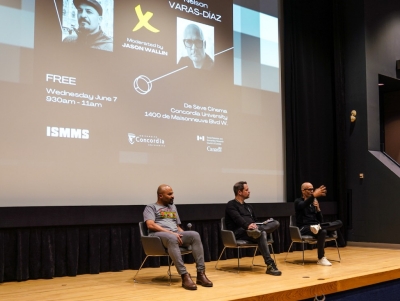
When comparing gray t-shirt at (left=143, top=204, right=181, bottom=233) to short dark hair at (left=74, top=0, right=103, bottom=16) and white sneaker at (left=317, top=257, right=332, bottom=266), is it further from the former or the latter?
short dark hair at (left=74, top=0, right=103, bottom=16)

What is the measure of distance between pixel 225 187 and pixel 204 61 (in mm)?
1749

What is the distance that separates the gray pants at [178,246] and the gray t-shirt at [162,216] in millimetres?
183

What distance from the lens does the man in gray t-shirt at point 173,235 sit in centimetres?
426

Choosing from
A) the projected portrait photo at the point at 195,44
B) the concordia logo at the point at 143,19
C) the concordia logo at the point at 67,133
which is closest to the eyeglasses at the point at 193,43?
the projected portrait photo at the point at 195,44

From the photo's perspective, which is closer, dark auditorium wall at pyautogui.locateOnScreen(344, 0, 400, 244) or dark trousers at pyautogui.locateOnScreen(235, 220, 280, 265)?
dark trousers at pyautogui.locateOnScreen(235, 220, 280, 265)

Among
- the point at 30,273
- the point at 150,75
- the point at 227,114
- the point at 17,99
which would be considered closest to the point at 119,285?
the point at 30,273

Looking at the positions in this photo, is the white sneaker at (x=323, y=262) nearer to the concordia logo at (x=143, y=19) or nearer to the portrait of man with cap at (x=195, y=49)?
the portrait of man with cap at (x=195, y=49)

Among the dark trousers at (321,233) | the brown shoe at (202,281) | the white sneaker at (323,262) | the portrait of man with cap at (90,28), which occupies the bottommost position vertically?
the white sneaker at (323,262)

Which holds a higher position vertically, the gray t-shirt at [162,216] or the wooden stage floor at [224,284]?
the gray t-shirt at [162,216]

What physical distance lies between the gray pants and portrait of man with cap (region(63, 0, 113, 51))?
7.82 ft

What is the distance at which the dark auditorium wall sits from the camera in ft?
25.5

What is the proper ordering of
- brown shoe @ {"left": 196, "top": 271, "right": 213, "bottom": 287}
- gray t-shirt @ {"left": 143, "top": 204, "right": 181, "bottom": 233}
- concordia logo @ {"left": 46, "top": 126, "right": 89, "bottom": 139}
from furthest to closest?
1. concordia logo @ {"left": 46, "top": 126, "right": 89, "bottom": 139}
2. gray t-shirt @ {"left": 143, "top": 204, "right": 181, "bottom": 233}
3. brown shoe @ {"left": 196, "top": 271, "right": 213, "bottom": 287}

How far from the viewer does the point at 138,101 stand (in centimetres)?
582

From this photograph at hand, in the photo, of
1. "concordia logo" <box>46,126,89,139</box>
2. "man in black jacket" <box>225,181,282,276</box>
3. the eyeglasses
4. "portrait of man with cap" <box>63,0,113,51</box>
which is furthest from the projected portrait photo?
"man in black jacket" <box>225,181,282,276</box>
